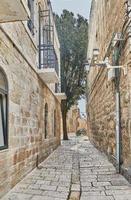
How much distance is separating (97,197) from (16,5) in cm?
340

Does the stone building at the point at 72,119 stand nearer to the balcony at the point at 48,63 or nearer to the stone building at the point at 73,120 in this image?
the stone building at the point at 73,120

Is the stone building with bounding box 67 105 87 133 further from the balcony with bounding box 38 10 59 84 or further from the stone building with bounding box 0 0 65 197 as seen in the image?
the stone building with bounding box 0 0 65 197

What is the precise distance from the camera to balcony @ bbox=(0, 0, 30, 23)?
4.06 m

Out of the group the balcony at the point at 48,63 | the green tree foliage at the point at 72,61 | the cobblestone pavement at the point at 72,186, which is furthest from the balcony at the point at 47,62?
the green tree foliage at the point at 72,61

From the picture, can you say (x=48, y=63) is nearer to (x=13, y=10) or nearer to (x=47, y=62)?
(x=47, y=62)

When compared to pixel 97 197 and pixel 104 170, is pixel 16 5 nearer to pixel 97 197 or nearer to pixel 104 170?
pixel 97 197

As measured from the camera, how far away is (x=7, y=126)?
19.2 ft

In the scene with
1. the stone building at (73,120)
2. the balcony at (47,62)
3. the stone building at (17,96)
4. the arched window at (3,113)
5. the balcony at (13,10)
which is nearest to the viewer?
the balcony at (13,10)

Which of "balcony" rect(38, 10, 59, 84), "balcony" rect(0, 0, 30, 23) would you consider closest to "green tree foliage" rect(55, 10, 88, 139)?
"balcony" rect(38, 10, 59, 84)

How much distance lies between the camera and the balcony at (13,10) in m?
4.06

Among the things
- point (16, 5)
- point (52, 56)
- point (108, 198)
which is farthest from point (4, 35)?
point (52, 56)

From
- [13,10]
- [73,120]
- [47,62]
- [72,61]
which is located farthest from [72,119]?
[13,10]

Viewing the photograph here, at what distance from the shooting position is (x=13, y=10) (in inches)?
168

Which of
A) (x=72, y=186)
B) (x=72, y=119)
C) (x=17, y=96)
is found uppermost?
(x=17, y=96)
